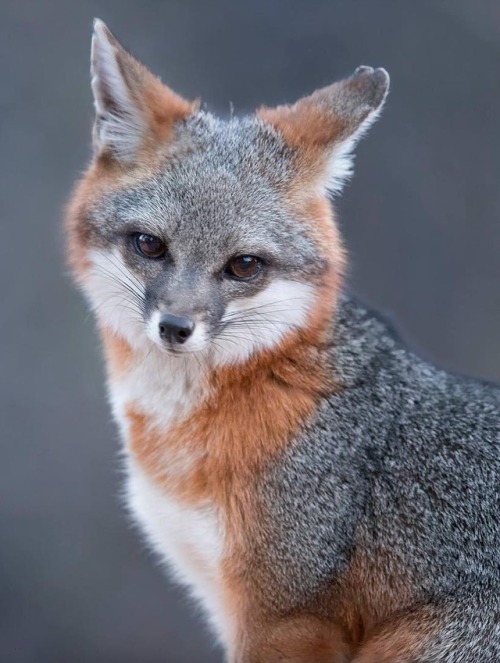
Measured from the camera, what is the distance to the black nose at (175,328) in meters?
1.58

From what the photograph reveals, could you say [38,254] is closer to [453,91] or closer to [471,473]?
[453,91]

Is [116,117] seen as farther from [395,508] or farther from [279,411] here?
[395,508]

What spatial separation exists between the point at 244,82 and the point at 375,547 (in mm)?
1462

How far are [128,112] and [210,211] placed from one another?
0.27m

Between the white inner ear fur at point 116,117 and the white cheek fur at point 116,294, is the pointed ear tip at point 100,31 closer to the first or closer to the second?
the white inner ear fur at point 116,117

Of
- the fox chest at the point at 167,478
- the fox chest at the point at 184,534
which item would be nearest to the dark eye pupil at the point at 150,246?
the fox chest at the point at 167,478

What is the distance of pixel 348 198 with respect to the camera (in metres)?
2.78

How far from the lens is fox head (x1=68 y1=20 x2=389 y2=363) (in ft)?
5.43

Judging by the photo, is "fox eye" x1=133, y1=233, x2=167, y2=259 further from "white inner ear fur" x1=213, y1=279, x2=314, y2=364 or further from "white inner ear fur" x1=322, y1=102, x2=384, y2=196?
"white inner ear fur" x1=322, y1=102, x2=384, y2=196

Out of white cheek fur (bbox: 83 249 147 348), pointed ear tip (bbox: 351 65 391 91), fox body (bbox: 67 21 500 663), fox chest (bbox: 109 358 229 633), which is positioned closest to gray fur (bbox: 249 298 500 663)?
fox body (bbox: 67 21 500 663)

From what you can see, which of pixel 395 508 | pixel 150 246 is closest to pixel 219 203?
pixel 150 246

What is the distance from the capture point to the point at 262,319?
5.72 feet

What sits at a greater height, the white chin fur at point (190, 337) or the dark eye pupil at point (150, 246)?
the dark eye pupil at point (150, 246)

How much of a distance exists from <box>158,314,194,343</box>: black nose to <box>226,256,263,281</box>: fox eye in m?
0.15
